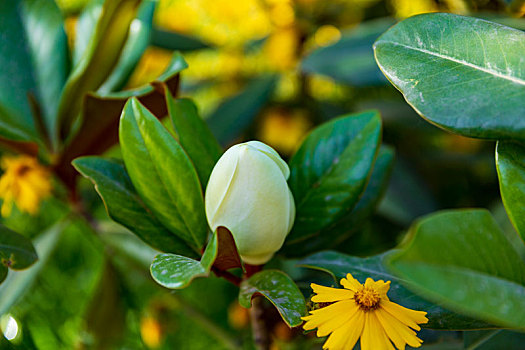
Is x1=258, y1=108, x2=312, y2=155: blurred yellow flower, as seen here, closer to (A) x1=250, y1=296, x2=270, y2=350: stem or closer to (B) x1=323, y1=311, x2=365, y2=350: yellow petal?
(A) x1=250, y1=296, x2=270, y2=350: stem

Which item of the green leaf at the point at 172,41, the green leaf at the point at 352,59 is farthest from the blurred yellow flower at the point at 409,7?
the green leaf at the point at 172,41

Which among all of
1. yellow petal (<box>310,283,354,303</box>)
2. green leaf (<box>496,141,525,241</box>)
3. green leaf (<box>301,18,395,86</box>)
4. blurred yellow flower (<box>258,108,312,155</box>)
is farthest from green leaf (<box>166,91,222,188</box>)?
blurred yellow flower (<box>258,108,312,155</box>)

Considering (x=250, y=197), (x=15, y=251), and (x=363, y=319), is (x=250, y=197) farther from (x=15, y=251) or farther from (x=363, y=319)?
(x=15, y=251)

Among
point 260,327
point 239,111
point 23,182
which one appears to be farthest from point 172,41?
point 260,327

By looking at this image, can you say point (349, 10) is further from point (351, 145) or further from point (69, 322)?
point (69, 322)

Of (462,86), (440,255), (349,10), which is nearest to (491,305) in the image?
(440,255)
